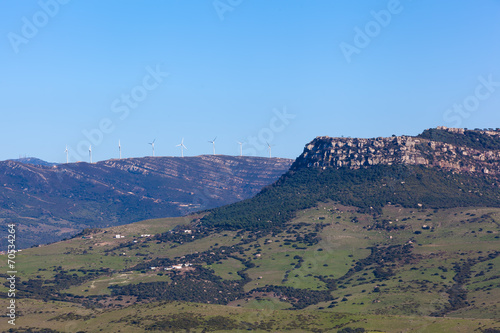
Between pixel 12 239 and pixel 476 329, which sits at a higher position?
pixel 12 239

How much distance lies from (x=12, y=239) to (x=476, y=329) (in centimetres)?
11804

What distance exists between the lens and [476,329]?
655ft

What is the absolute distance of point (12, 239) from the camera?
650ft
